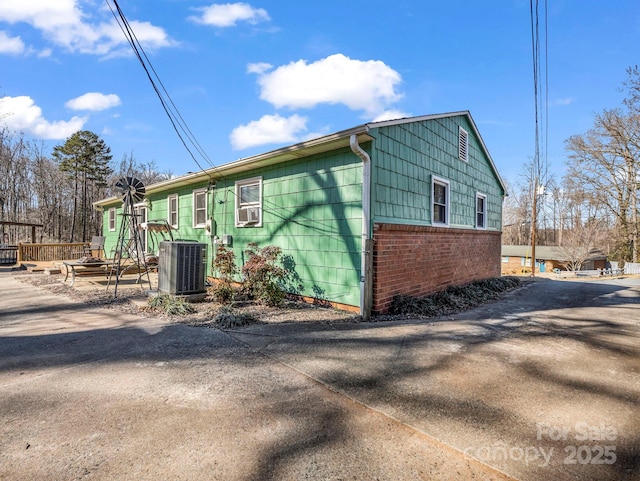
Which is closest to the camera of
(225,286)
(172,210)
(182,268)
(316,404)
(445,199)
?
(316,404)

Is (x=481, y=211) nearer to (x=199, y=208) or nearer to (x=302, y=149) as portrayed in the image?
(x=302, y=149)

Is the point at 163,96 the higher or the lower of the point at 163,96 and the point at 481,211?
the higher

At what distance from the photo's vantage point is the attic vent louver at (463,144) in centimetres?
925

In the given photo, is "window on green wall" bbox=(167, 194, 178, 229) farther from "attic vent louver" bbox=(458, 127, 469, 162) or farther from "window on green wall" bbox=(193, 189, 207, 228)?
"attic vent louver" bbox=(458, 127, 469, 162)

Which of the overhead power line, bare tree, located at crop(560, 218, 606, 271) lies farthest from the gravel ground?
bare tree, located at crop(560, 218, 606, 271)

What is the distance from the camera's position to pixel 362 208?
18.7 ft

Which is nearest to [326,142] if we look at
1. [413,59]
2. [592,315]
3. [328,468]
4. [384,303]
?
[384,303]

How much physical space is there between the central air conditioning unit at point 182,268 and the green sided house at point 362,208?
1.52 metres

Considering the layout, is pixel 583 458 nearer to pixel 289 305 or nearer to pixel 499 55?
pixel 289 305

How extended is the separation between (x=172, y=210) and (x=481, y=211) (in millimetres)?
10353

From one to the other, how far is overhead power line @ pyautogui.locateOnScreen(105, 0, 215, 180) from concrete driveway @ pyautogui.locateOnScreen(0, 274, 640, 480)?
5.27 metres

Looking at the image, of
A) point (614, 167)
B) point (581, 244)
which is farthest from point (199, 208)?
point (581, 244)

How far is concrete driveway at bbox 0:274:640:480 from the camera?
194 centimetres

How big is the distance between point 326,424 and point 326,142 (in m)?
4.62
